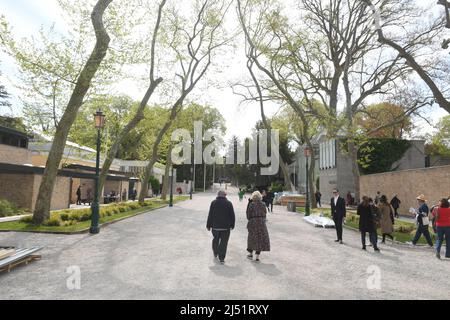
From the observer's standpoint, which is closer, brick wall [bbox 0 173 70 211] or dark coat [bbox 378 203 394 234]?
dark coat [bbox 378 203 394 234]

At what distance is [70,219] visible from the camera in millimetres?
17047

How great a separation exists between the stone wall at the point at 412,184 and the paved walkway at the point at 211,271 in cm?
1111

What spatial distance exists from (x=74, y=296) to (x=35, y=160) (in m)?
30.5

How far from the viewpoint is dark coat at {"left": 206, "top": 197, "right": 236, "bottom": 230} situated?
9250 mm

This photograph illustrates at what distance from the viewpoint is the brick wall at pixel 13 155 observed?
26203 mm

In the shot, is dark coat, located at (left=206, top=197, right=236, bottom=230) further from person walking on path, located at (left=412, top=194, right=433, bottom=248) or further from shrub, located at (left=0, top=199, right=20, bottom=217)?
shrub, located at (left=0, top=199, right=20, bottom=217)

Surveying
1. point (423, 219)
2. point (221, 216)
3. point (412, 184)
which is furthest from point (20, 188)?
point (412, 184)

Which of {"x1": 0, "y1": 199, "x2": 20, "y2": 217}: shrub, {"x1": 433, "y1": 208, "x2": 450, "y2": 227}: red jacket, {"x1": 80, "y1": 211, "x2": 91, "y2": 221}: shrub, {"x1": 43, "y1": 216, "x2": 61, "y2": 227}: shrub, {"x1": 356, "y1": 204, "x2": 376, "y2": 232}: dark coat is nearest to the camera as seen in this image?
{"x1": 433, "y1": 208, "x2": 450, "y2": 227}: red jacket

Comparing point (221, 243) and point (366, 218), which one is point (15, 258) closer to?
point (221, 243)

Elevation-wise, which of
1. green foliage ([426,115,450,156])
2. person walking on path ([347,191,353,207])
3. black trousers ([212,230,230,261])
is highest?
green foliage ([426,115,450,156])

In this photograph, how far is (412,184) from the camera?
2559 centimetres

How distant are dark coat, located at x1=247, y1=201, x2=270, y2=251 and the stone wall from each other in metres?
15.7

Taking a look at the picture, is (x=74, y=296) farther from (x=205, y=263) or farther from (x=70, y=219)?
(x=70, y=219)

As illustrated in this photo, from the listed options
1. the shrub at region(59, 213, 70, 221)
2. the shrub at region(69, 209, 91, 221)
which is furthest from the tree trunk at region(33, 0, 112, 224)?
the shrub at region(69, 209, 91, 221)
